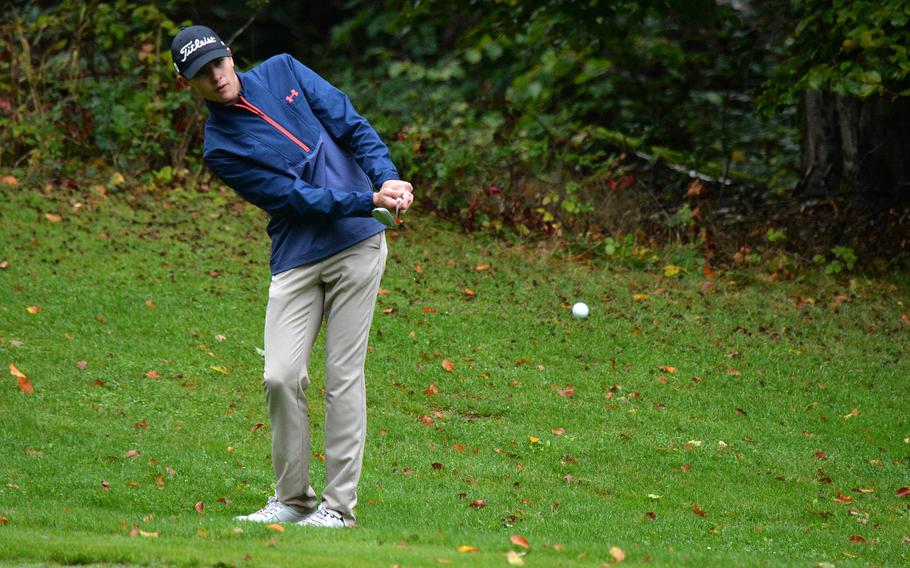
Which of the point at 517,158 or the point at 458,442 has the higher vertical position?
the point at 517,158

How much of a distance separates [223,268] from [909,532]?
6434mm

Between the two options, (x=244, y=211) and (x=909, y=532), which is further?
(x=244, y=211)

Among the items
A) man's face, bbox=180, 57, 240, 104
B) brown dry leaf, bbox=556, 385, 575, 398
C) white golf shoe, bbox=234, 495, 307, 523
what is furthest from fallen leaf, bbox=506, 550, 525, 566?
brown dry leaf, bbox=556, 385, 575, 398

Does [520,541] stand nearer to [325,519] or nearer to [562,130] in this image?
[325,519]

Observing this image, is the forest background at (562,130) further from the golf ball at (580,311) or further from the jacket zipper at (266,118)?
the jacket zipper at (266,118)

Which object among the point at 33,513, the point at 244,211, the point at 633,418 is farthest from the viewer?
the point at 244,211

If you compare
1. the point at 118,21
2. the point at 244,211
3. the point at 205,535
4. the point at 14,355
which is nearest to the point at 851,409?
the point at 205,535

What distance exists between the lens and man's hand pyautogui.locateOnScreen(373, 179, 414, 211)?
15.4ft

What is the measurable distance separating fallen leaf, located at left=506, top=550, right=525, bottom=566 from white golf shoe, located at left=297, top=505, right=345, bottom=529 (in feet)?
2.63

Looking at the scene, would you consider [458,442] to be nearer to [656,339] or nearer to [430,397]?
[430,397]

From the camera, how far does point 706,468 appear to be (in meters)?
7.01

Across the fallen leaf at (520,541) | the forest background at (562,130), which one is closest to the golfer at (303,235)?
the fallen leaf at (520,541)

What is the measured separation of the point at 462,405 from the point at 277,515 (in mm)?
2899

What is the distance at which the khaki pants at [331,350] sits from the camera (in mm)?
5004
